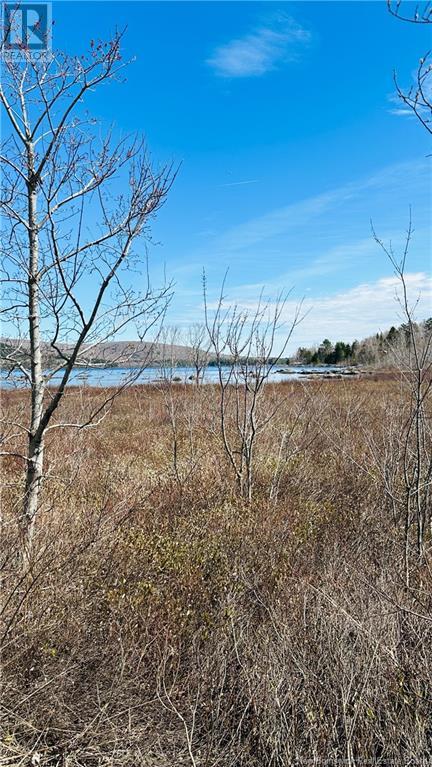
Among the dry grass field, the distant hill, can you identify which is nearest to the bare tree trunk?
the distant hill

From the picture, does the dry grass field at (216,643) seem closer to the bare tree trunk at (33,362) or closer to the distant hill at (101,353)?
the bare tree trunk at (33,362)

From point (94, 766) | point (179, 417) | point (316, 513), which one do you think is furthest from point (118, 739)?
point (179, 417)

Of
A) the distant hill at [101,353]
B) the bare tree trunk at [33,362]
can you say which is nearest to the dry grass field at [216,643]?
the bare tree trunk at [33,362]

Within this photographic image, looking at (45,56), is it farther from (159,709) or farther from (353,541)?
(353,541)

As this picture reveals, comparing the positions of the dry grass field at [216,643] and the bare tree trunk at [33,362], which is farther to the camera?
the bare tree trunk at [33,362]

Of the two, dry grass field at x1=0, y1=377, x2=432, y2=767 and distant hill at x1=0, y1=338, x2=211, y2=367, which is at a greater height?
distant hill at x1=0, y1=338, x2=211, y2=367

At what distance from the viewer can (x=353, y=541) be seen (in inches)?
187

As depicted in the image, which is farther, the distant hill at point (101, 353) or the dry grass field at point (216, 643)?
the distant hill at point (101, 353)

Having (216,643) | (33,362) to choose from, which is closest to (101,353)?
(33,362)

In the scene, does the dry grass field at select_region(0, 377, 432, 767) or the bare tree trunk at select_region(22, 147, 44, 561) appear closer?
the dry grass field at select_region(0, 377, 432, 767)

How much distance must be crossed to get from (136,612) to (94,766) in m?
1.07

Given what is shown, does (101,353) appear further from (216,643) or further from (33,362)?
(216,643)

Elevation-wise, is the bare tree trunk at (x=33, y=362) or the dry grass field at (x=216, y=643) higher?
Answer: the bare tree trunk at (x=33, y=362)

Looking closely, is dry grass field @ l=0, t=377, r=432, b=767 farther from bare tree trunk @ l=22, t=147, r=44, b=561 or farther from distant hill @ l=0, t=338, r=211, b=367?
distant hill @ l=0, t=338, r=211, b=367
